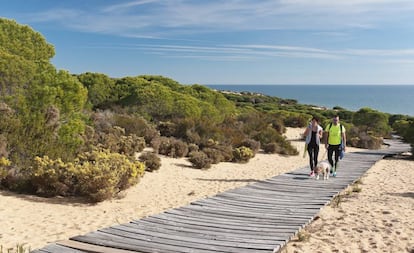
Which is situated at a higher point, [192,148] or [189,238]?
[192,148]

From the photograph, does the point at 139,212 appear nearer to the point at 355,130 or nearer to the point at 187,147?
the point at 187,147

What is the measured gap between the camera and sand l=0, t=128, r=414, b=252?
7156 millimetres

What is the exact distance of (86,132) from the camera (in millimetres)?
16219

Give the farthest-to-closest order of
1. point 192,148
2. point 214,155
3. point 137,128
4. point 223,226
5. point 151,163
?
1. point 137,128
2. point 192,148
3. point 214,155
4. point 151,163
5. point 223,226

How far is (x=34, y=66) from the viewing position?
1409 centimetres

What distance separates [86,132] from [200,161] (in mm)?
4551

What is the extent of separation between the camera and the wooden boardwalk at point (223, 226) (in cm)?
594

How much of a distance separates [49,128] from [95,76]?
16900 millimetres

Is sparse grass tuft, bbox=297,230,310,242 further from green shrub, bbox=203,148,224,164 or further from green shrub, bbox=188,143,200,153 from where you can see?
green shrub, bbox=188,143,200,153

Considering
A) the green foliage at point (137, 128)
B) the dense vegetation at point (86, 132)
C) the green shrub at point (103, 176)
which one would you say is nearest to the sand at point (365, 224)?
the green shrub at point (103, 176)

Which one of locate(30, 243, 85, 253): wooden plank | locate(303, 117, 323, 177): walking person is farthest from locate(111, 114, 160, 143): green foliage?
locate(30, 243, 85, 253): wooden plank

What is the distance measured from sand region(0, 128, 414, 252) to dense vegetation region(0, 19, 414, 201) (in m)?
0.55

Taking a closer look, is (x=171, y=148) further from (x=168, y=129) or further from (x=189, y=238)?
(x=189, y=238)

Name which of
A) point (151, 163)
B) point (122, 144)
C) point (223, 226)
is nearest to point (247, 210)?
point (223, 226)
